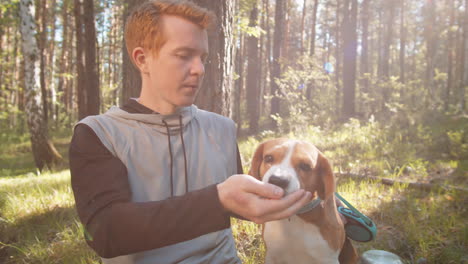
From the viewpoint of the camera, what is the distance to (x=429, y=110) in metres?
15.3

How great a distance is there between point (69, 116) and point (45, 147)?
11787mm

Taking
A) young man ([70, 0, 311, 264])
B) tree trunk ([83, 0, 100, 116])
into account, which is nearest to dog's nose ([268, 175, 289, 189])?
young man ([70, 0, 311, 264])

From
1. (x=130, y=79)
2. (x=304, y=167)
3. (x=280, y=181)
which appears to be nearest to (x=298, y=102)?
(x=130, y=79)

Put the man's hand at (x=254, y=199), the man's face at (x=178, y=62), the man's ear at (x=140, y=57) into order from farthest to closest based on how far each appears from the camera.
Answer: the man's ear at (x=140, y=57), the man's face at (x=178, y=62), the man's hand at (x=254, y=199)

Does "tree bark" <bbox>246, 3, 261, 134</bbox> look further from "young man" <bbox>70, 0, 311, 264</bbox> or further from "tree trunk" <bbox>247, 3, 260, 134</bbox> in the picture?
"young man" <bbox>70, 0, 311, 264</bbox>

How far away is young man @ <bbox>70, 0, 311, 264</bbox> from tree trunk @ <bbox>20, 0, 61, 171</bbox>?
892cm

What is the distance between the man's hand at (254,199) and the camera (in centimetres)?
105

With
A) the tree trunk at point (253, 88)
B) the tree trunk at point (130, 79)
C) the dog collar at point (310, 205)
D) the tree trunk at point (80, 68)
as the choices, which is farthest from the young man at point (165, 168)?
the tree trunk at point (253, 88)

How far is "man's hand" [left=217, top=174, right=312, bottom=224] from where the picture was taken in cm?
105

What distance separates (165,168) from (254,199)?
699 mm

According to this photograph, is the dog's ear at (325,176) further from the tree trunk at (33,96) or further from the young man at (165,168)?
the tree trunk at (33,96)

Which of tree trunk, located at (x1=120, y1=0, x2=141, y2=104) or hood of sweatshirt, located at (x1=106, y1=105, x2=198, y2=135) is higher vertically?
tree trunk, located at (x1=120, y1=0, x2=141, y2=104)

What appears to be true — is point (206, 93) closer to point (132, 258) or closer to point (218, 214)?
point (132, 258)

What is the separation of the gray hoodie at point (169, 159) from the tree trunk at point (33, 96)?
8.92 meters
